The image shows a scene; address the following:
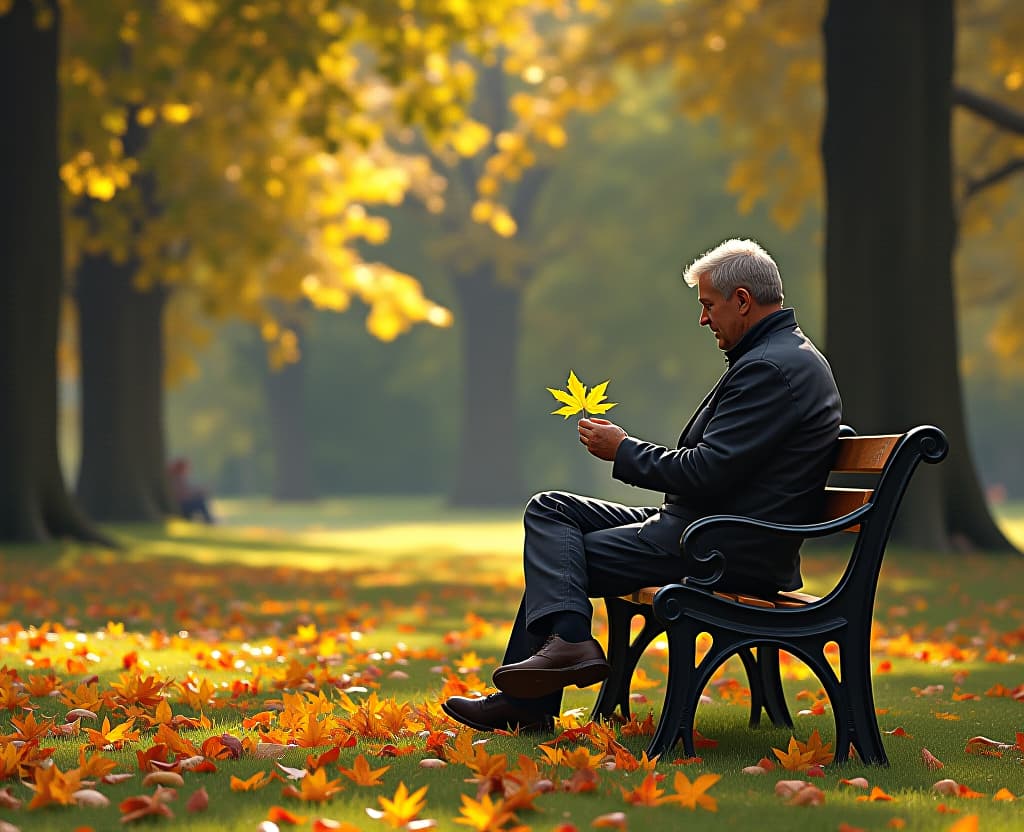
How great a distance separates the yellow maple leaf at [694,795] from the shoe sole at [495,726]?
113 cm

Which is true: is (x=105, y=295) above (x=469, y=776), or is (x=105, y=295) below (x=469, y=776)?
above

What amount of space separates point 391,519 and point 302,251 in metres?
11.3

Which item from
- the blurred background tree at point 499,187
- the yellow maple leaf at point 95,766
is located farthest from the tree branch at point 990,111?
the yellow maple leaf at point 95,766

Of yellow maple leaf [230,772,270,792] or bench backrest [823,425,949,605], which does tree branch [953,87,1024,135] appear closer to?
bench backrest [823,425,949,605]

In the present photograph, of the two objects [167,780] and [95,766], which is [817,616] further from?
[95,766]

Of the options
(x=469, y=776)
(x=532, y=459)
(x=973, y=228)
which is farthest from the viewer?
(x=532, y=459)

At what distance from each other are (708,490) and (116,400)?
58.2 ft

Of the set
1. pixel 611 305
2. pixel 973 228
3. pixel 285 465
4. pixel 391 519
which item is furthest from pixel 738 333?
pixel 285 465

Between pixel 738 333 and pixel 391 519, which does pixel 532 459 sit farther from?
pixel 738 333

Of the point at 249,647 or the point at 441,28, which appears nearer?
the point at 249,647

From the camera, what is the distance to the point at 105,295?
21750 millimetres

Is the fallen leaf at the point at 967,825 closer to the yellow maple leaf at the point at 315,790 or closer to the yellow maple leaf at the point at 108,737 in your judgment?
the yellow maple leaf at the point at 315,790

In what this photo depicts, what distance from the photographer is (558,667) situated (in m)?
4.80

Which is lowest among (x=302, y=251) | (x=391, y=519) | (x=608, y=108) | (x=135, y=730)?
(x=391, y=519)
